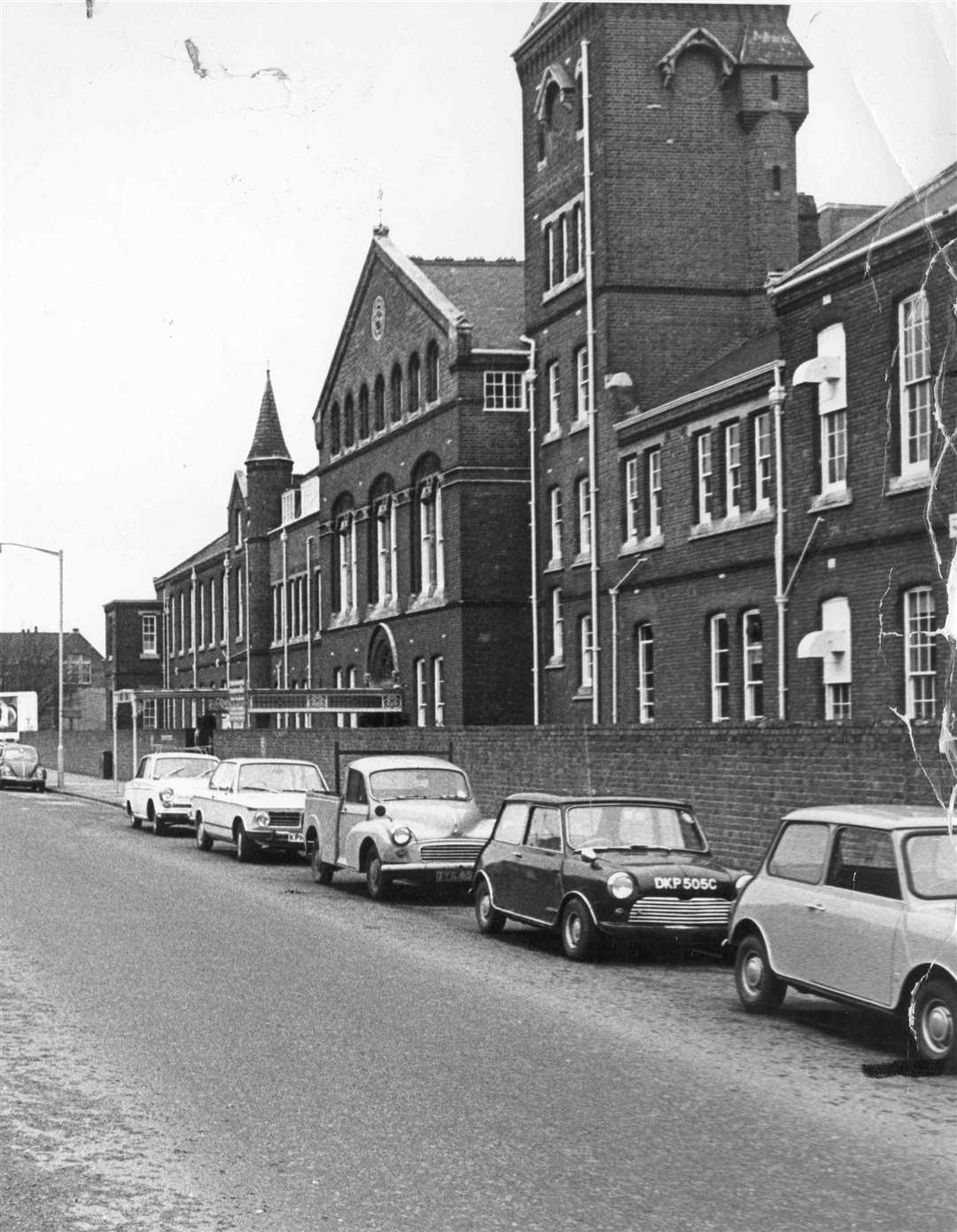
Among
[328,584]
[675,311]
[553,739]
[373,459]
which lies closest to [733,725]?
[553,739]

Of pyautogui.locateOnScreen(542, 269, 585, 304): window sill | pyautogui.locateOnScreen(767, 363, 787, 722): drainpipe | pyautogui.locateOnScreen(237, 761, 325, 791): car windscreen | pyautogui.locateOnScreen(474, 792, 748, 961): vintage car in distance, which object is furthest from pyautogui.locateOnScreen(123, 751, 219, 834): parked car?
pyautogui.locateOnScreen(474, 792, 748, 961): vintage car in distance

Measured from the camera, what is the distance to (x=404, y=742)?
116 ft

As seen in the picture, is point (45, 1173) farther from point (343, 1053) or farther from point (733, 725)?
point (733, 725)

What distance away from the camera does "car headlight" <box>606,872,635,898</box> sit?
48.6 ft

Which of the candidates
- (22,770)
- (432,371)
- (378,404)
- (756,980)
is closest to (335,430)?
(378,404)

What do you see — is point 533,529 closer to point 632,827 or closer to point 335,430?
point 335,430

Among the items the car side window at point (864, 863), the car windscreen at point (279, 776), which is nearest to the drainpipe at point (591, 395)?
the car windscreen at point (279, 776)

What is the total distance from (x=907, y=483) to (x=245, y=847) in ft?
38.0

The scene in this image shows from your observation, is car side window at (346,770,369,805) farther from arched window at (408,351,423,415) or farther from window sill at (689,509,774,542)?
arched window at (408,351,423,415)

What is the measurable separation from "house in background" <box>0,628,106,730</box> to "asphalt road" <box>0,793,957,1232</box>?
119718 mm

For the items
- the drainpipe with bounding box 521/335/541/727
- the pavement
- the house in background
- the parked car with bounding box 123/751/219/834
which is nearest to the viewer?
the parked car with bounding box 123/751/219/834

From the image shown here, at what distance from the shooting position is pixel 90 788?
193 feet

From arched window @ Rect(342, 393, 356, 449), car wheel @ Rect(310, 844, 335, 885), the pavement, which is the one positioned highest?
arched window @ Rect(342, 393, 356, 449)

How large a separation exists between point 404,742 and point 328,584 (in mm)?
27905
